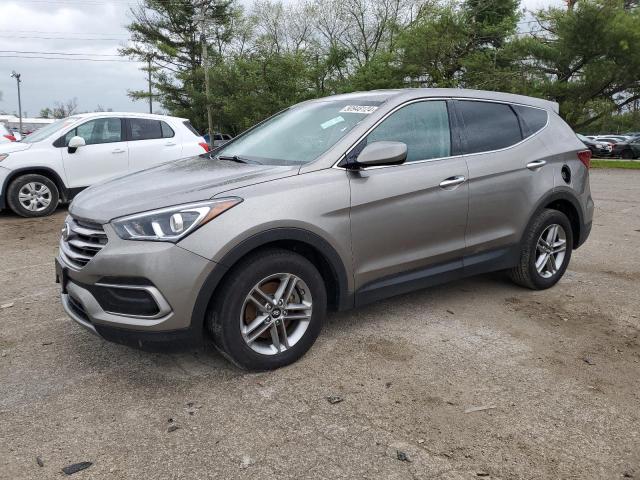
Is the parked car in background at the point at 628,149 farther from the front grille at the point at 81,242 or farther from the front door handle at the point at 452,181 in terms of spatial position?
the front grille at the point at 81,242

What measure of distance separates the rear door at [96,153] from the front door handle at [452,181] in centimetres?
627

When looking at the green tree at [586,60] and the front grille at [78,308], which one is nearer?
the front grille at [78,308]

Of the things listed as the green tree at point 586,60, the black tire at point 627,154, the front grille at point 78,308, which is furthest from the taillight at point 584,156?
the black tire at point 627,154

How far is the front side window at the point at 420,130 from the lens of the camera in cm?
367

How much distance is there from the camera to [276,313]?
315 centimetres

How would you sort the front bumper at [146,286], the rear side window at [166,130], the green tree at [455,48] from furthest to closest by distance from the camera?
the green tree at [455,48], the rear side window at [166,130], the front bumper at [146,286]

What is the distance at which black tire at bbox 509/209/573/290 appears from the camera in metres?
4.46

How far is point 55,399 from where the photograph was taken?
2.95 metres

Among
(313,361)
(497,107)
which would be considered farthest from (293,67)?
(313,361)

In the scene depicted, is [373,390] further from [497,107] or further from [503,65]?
[503,65]

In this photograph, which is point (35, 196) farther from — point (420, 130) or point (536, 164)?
point (536, 164)

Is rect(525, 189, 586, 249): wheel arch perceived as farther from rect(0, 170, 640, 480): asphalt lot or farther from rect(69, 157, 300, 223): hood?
rect(69, 157, 300, 223): hood

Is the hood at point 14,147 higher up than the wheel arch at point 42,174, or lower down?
higher up

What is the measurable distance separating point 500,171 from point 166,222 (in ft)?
8.40
